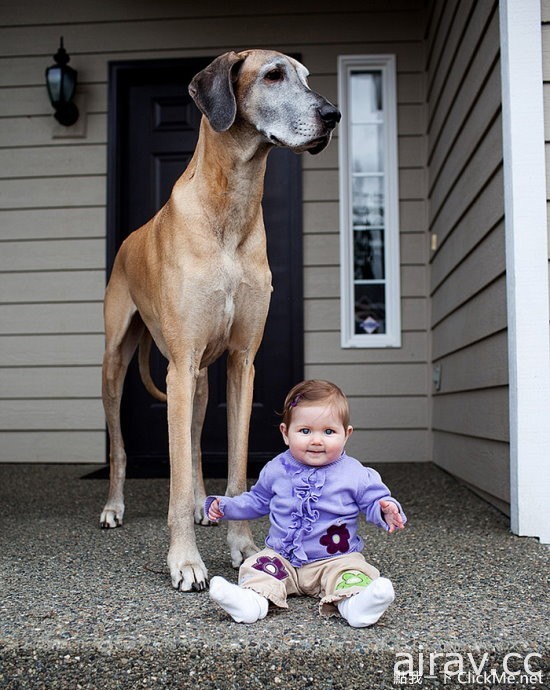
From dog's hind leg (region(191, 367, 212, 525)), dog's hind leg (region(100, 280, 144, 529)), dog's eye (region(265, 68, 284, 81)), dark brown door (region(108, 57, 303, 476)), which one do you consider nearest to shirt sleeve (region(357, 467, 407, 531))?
dog's hind leg (region(191, 367, 212, 525))

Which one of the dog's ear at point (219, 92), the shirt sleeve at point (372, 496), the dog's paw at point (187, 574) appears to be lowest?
the dog's paw at point (187, 574)

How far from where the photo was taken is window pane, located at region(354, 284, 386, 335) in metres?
4.74

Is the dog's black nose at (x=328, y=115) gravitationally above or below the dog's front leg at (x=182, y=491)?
above

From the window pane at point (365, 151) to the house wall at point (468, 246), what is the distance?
0.36 m

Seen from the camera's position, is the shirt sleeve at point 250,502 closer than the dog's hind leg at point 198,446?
Yes

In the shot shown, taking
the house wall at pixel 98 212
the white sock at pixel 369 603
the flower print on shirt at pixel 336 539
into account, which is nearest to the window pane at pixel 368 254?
the house wall at pixel 98 212

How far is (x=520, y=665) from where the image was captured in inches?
57.2

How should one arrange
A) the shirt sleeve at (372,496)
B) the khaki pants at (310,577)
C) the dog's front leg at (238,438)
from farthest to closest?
the dog's front leg at (238,438) < the shirt sleeve at (372,496) < the khaki pants at (310,577)

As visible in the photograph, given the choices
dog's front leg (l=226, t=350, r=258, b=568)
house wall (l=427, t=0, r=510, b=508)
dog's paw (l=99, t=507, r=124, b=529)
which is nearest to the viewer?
dog's front leg (l=226, t=350, r=258, b=568)

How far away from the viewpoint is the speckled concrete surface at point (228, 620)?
4.74 ft

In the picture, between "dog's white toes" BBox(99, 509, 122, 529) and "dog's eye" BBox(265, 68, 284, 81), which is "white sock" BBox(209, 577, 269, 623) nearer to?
"dog's white toes" BBox(99, 509, 122, 529)

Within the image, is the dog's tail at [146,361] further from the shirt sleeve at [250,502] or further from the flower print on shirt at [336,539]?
the flower print on shirt at [336,539]

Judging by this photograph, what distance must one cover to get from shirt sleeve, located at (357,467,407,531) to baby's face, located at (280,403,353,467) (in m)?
0.11

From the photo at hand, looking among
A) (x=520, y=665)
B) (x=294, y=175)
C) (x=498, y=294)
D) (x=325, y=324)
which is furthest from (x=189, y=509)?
(x=294, y=175)
